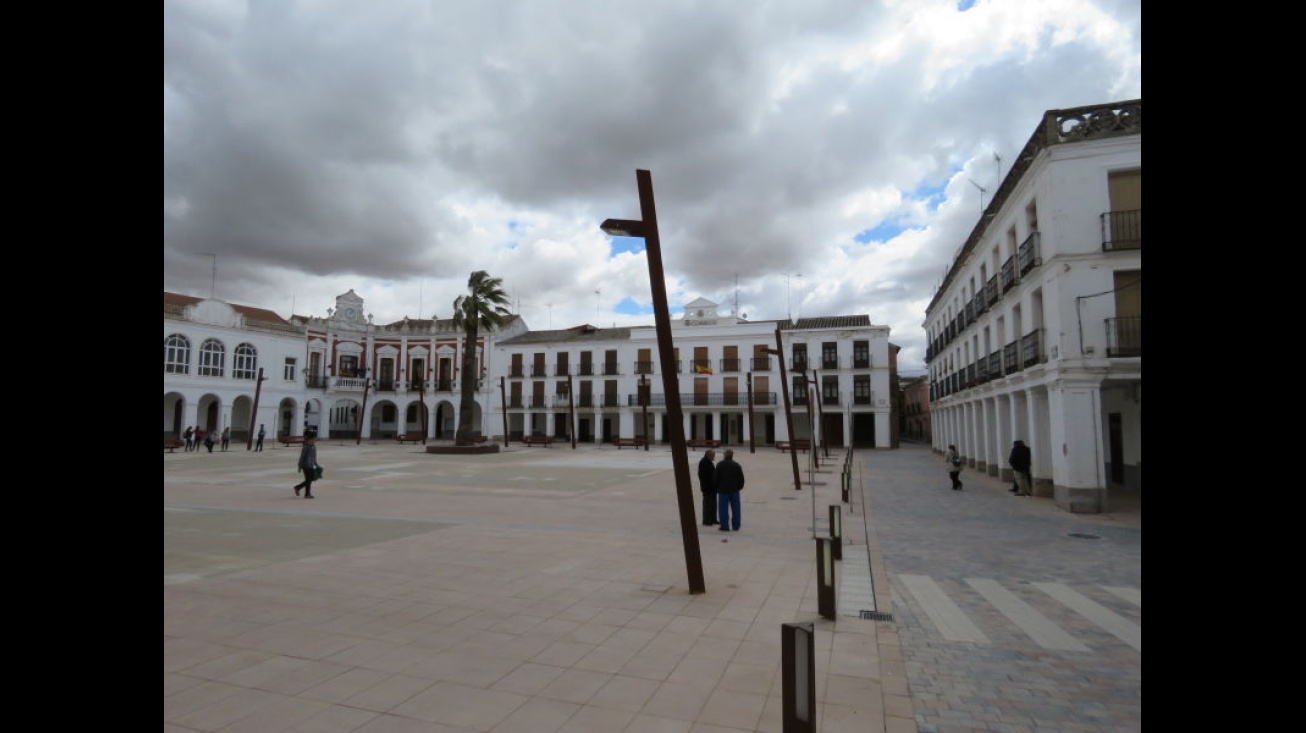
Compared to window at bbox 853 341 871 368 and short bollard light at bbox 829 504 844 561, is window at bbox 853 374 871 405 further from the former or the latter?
short bollard light at bbox 829 504 844 561

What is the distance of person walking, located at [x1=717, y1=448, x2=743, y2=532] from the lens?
11516 mm

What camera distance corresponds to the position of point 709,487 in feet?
39.0

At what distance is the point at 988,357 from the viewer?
22.4 metres

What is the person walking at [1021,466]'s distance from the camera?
17328 mm

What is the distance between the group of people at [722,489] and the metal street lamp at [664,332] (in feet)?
13.4

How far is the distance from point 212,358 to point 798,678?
160 ft

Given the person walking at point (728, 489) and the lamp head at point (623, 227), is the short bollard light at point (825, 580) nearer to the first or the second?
the lamp head at point (623, 227)

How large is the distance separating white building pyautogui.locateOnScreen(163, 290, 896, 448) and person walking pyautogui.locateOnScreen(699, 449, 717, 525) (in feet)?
90.9

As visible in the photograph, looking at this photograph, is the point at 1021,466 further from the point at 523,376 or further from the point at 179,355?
the point at 179,355

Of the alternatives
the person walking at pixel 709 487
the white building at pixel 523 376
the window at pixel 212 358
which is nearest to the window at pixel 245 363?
the white building at pixel 523 376
